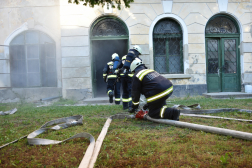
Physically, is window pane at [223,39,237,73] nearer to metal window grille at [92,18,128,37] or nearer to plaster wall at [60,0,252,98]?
plaster wall at [60,0,252,98]

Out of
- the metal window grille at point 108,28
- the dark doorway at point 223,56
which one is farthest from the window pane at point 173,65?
the metal window grille at point 108,28

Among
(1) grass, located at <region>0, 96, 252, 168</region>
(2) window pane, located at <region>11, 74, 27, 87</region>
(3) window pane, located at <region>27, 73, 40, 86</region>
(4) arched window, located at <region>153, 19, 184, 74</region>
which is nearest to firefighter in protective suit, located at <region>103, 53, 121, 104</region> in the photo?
(4) arched window, located at <region>153, 19, 184, 74</region>

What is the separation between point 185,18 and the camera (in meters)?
8.88

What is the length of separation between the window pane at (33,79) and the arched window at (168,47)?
19.0 feet

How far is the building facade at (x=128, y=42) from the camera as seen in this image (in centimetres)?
859

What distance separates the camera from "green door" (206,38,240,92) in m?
9.33

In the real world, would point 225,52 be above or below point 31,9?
below

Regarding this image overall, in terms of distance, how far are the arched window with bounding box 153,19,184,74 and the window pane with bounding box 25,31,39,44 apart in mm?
5742

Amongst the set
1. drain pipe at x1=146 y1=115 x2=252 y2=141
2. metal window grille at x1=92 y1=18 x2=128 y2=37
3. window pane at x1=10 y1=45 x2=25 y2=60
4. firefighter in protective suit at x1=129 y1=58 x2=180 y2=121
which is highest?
metal window grille at x1=92 y1=18 x2=128 y2=37

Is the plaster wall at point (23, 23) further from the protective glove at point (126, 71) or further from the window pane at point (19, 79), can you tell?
the protective glove at point (126, 71)

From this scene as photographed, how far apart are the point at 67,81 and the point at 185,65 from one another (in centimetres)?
560

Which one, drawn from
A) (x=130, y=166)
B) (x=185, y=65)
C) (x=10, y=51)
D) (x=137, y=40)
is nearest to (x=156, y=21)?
A: (x=137, y=40)

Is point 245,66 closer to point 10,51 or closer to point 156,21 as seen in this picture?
point 156,21

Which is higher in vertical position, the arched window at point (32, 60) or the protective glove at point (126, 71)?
the arched window at point (32, 60)
